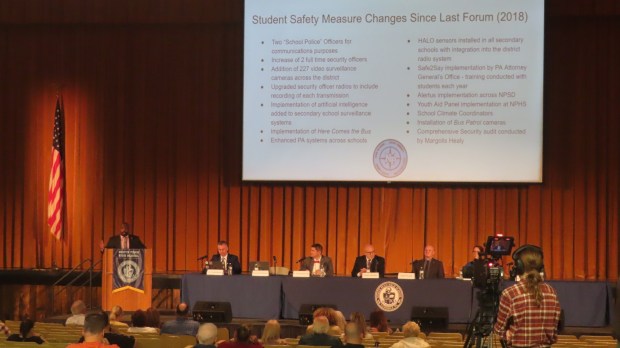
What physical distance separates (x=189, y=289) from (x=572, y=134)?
609cm

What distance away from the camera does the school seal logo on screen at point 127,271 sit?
11.6m

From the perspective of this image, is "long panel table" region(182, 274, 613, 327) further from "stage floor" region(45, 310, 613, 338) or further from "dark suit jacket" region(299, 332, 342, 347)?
"dark suit jacket" region(299, 332, 342, 347)

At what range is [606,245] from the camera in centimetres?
1373

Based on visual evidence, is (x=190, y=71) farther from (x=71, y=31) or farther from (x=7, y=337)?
(x=7, y=337)

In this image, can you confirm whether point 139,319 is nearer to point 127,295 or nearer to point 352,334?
point 352,334

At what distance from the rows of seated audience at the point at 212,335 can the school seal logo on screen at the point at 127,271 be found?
2.23m

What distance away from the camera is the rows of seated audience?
6047 mm

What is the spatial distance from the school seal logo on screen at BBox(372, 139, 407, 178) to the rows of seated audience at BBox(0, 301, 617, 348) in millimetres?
4868

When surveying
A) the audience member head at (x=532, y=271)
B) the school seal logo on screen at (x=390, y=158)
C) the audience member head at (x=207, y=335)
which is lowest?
the audience member head at (x=207, y=335)

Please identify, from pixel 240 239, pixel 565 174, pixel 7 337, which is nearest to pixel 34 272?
pixel 240 239

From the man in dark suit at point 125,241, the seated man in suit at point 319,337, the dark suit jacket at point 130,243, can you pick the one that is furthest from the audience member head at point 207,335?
the dark suit jacket at point 130,243

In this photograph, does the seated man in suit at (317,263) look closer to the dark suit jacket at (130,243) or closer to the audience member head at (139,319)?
the dark suit jacket at (130,243)

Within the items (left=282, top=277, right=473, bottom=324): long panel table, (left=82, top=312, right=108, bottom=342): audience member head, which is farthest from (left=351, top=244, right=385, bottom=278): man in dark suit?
(left=82, top=312, right=108, bottom=342): audience member head

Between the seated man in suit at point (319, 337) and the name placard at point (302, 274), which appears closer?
the seated man in suit at point (319, 337)
